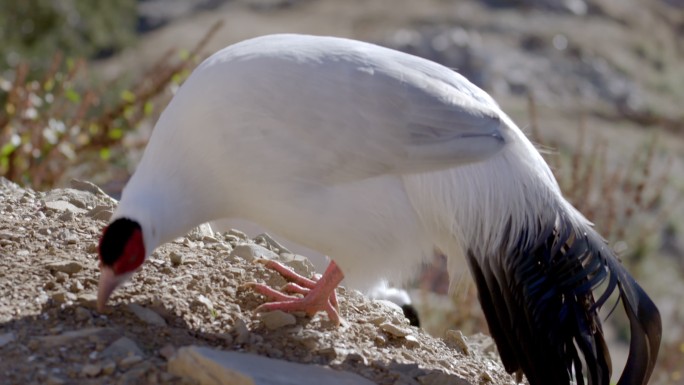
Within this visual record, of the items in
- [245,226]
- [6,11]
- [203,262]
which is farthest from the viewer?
[6,11]

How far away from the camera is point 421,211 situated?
434 centimetres

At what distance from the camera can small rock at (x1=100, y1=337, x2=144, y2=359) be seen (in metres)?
3.68

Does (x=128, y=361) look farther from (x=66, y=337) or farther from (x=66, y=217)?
(x=66, y=217)

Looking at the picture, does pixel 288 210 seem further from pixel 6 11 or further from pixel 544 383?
pixel 6 11

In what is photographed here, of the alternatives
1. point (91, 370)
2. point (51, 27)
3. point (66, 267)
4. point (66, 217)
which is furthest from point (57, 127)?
point (51, 27)

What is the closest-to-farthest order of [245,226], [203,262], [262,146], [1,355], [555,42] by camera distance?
1. [1,355]
2. [262,146]
3. [203,262]
4. [245,226]
5. [555,42]

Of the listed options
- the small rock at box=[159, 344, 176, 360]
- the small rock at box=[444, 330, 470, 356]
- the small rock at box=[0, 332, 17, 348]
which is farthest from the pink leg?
the small rock at box=[0, 332, 17, 348]

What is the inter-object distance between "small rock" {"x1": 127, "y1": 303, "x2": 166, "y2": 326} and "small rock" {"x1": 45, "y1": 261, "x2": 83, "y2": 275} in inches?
13.6

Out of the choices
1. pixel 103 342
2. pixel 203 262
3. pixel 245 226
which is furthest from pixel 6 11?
pixel 103 342

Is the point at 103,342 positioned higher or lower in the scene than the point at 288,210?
lower

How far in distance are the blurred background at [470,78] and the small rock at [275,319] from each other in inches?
36.8

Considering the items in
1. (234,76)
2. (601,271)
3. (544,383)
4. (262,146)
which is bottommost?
(544,383)

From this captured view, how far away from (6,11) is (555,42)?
11.7m

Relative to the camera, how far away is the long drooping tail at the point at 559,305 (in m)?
4.36
